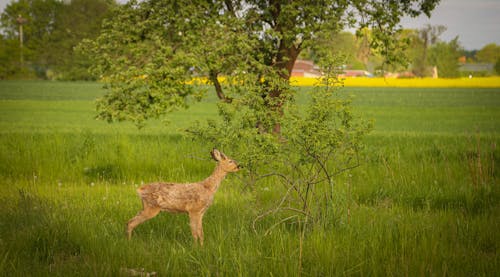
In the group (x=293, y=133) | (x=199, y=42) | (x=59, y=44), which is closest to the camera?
(x=293, y=133)

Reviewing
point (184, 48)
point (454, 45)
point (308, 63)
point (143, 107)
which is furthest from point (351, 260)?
point (308, 63)

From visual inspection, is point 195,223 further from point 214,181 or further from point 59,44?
point 59,44

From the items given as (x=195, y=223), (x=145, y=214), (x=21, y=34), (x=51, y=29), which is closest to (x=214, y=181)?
(x=195, y=223)

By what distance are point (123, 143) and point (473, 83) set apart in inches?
2600

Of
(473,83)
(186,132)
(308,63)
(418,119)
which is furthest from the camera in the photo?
(308,63)

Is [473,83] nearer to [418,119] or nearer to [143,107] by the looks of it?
[418,119]

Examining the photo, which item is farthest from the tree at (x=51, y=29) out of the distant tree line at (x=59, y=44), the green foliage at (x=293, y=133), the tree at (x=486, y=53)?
the tree at (x=486, y=53)

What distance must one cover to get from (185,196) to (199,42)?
7071 millimetres

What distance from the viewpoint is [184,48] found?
1266cm

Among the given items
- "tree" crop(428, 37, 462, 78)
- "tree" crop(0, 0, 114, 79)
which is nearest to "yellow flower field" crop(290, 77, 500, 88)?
"tree" crop(428, 37, 462, 78)

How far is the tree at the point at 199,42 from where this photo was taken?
11.7m

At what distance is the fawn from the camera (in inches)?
222

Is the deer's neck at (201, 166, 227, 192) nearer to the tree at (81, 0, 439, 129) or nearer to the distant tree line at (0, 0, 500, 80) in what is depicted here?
the tree at (81, 0, 439, 129)

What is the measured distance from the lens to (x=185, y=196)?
5.64m
